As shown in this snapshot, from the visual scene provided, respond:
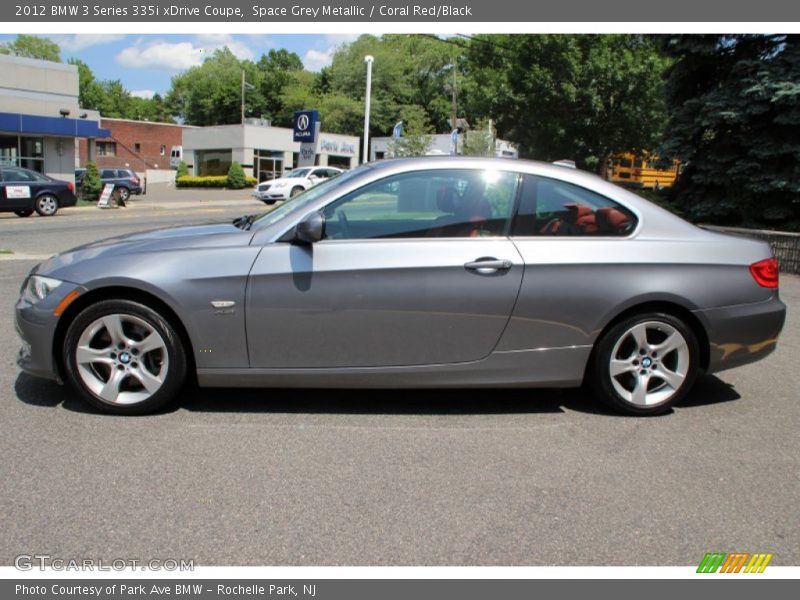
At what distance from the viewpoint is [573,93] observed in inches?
998

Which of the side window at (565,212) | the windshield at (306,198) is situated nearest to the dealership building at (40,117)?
the windshield at (306,198)

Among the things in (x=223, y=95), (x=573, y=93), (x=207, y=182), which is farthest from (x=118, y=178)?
(x=223, y=95)

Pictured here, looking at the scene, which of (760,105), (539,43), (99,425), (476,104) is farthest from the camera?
(476,104)

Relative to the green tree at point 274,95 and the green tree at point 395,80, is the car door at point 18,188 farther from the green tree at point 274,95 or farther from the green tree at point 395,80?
the green tree at point 274,95

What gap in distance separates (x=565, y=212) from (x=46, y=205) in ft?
70.8

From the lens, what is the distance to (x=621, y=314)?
14.4 feet

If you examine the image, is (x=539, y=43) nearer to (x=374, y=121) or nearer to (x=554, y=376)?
(x=554, y=376)

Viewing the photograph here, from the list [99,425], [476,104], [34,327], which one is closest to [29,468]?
[99,425]

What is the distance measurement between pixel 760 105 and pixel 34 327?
12697 millimetres

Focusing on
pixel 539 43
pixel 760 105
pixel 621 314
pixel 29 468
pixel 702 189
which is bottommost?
pixel 29 468

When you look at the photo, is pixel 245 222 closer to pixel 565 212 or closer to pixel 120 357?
pixel 120 357

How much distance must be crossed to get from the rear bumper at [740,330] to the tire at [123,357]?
11.1 ft

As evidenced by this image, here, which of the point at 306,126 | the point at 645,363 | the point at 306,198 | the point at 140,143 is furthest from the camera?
the point at 140,143

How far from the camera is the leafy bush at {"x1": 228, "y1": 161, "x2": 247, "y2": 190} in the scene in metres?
46.6
